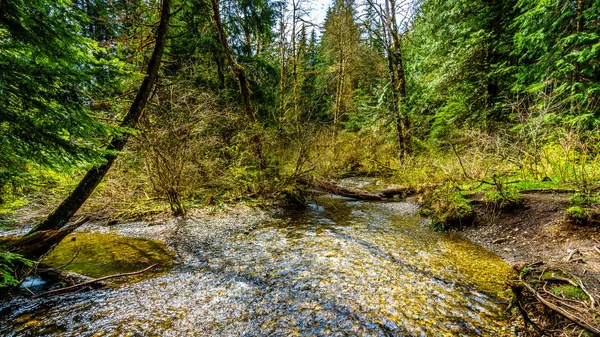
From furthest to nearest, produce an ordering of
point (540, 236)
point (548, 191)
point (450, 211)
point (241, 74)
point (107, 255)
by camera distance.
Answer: point (241, 74) < point (450, 211) < point (548, 191) < point (107, 255) < point (540, 236)

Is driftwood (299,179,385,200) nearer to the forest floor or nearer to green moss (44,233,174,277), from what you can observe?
the forest floor

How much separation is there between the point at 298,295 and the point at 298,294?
0.9 inches

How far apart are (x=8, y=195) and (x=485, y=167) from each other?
9325mm

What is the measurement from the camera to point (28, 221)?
21.8 feet

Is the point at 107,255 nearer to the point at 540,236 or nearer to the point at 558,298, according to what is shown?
the point at 558,298

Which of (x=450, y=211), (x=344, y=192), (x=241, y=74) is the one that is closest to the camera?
(x=450, y=211)

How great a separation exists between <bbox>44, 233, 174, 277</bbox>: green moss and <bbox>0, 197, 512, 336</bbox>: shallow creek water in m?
0.45

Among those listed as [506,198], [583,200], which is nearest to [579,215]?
[583,200]

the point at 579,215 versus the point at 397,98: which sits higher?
the point at 397,98

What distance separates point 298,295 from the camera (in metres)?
3.27

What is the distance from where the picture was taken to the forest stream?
269cm

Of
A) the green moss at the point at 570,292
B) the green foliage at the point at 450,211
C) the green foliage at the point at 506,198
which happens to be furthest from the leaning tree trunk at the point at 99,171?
the green foliage at the point at 506,198

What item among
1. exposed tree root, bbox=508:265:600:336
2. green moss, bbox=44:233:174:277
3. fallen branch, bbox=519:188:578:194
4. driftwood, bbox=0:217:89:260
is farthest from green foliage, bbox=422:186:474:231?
driftwood, bbox=0:217:89:260

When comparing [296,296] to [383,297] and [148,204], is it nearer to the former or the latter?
[383,297]
